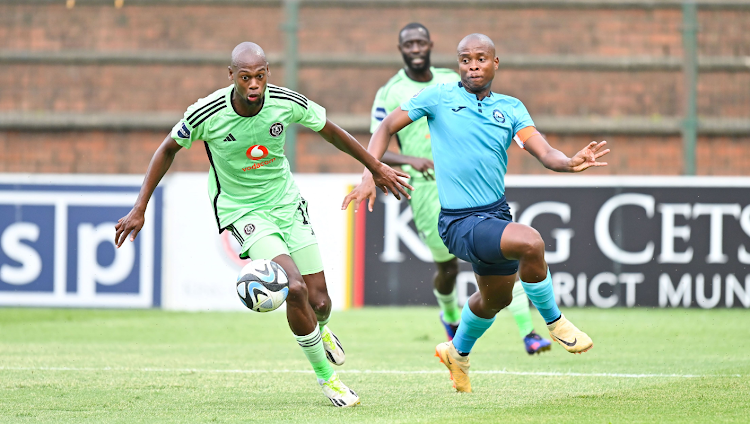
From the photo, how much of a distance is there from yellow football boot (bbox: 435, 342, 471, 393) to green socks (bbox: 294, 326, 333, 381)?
2.59 ft

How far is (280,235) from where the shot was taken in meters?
6.40

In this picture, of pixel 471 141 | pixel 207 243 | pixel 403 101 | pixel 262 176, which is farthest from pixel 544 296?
pixel 207 243

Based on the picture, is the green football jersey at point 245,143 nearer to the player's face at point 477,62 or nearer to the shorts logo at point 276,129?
the shorts logo at point 276,129

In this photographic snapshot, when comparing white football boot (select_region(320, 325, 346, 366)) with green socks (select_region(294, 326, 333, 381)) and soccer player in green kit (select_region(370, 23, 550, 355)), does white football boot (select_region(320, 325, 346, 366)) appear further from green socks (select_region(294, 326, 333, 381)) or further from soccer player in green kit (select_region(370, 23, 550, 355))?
soccer player in green kit (select_region(370, 23, 550, 355))

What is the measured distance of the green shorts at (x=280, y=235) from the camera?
6242mm

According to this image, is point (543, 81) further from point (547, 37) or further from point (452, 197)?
point (452, 197)

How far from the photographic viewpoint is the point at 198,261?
12453 mm

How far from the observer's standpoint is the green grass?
571 cm

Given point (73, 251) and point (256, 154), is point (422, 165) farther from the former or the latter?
point (73, 251)

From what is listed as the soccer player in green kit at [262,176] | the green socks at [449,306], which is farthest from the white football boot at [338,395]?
the green socks at [449,306]

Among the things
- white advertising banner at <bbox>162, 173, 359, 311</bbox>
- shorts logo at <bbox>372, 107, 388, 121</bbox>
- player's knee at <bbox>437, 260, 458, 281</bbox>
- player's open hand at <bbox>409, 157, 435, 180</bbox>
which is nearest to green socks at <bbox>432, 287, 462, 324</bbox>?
player's knee at <bbox>437, 260, 458, 281</bbox>

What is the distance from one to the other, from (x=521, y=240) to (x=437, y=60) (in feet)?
34.2

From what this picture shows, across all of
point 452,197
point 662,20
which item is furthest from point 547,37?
point 452,197

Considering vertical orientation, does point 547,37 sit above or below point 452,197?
above
